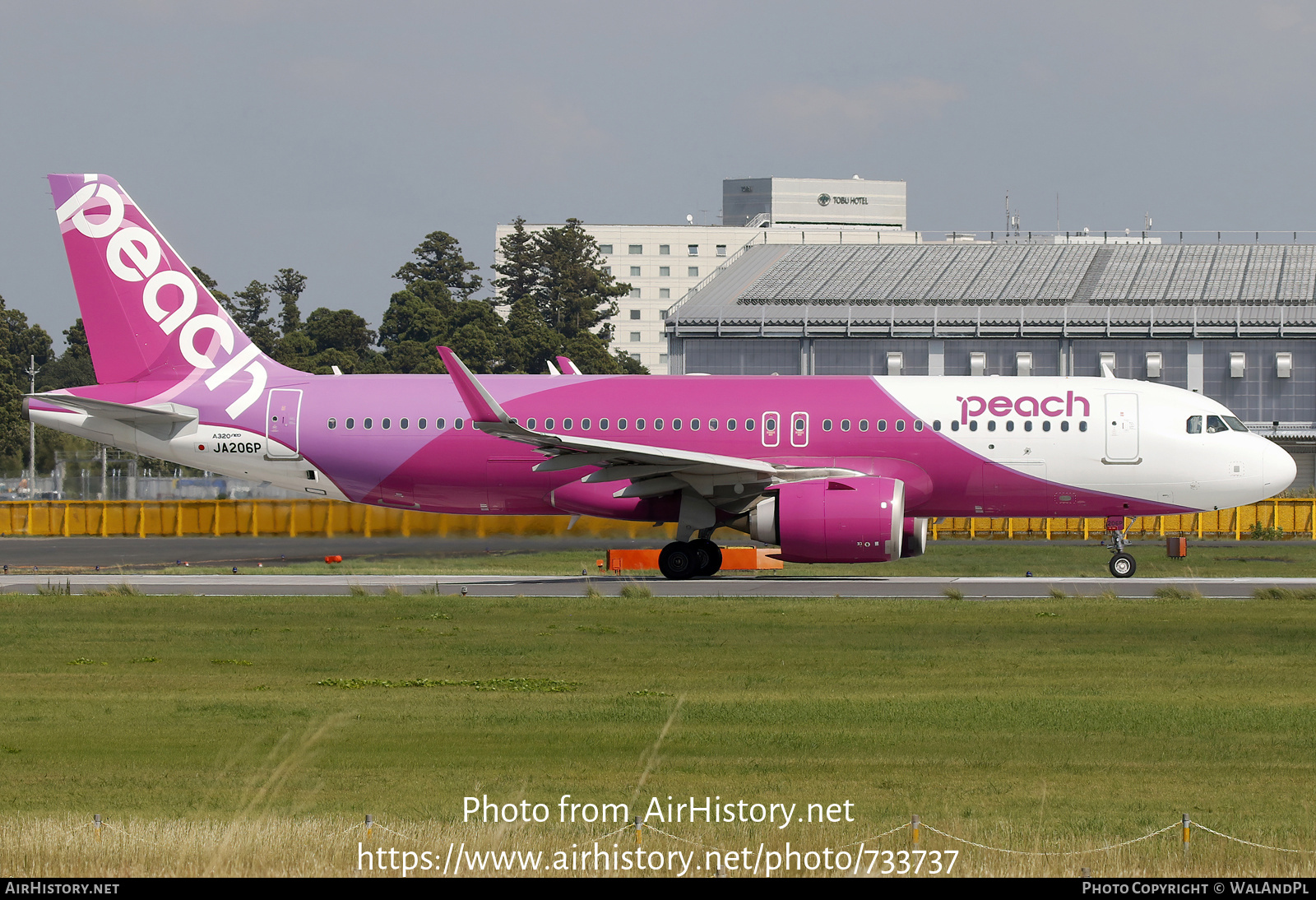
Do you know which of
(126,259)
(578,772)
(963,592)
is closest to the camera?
(578,772)

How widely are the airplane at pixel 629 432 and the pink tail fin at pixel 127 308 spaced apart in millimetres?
40

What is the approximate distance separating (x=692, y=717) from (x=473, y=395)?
1419 centimetres

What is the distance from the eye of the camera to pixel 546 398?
31.2 metres

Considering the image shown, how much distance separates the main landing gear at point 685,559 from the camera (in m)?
30.3

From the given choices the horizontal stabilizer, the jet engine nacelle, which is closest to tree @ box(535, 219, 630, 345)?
the horizontal stabilizer

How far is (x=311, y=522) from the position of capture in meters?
48.6

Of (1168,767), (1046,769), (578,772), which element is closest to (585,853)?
(578,772)

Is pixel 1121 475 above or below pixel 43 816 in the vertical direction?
above

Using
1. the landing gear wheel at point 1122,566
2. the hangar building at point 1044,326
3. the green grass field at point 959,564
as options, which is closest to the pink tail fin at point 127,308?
the green grass field at point 959,564

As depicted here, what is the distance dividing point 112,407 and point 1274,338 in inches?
2507

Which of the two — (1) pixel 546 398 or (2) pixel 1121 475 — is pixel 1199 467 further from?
(1) pixel 546 398

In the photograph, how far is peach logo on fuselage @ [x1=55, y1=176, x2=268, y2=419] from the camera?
31.8m

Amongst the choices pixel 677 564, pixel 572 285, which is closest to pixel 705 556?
pixel 677 564

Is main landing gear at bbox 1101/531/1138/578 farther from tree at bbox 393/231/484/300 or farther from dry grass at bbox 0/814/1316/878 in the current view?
tree at bbox 393/231/484/300
